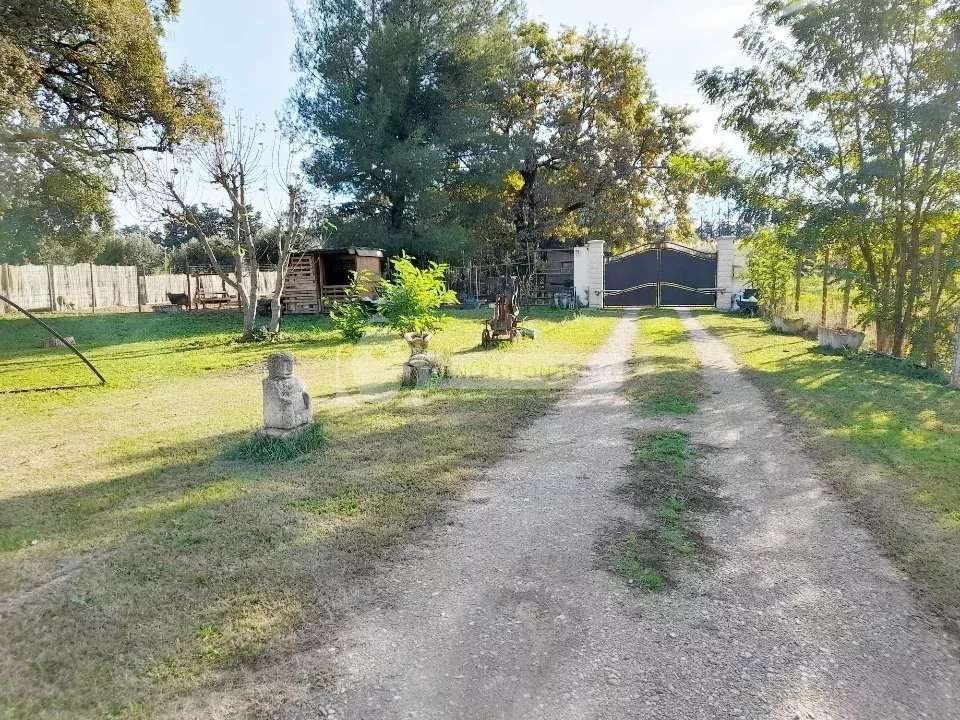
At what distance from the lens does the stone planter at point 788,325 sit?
14.1 meters

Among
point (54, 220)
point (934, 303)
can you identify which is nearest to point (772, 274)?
point (934, 303)

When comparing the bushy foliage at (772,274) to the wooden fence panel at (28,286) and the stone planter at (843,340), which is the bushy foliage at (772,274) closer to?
the stone planter at (843,340)

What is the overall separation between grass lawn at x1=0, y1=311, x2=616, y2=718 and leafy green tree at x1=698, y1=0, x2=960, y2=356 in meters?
5.96

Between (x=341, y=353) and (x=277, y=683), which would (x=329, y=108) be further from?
(x=277, y=683)

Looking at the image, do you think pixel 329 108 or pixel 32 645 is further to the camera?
pixel 329 108

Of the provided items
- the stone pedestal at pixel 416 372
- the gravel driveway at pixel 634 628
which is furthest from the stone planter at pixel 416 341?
the gravel driveway at pixel 634 628

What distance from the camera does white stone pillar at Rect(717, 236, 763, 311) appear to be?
2254cm

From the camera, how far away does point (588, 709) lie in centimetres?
215

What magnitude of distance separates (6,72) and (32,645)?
9.07 m

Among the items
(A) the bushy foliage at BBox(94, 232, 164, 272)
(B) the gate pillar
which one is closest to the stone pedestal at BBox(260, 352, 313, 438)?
(B) the gate pillar

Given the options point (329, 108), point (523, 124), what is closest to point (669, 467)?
point (329, 108)

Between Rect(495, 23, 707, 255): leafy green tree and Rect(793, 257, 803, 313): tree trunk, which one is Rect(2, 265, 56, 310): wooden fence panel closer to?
Rect(495, 23, 707, 255): leafy green tree

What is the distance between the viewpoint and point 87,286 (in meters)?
23.4

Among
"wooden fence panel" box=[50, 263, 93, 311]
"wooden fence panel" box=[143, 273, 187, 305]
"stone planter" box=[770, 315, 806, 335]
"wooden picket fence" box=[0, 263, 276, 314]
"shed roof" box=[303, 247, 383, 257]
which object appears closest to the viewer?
"stone planter" box=[770, 315, 806, 335]
